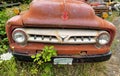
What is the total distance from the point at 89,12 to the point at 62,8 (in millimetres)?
488

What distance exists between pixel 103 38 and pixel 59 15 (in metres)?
0.85

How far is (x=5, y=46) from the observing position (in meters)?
5.68

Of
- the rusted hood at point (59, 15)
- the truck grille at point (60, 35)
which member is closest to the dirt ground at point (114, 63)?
the truck grille at point (60, 35)

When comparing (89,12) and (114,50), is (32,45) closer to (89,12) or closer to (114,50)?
(89,12)

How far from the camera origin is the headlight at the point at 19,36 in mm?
4359

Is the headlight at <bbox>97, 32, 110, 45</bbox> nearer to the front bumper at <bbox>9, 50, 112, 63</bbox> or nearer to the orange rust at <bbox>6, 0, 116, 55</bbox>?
the orange rust at <bbox>6, 0, 116, 55</bbox>

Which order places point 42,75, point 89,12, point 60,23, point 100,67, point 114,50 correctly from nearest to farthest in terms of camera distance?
point 60,23 → point 89,12 → point 42,75 → point 100,67 → point 114,50

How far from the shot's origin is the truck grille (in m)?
4.34

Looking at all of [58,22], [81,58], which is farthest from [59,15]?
[81,58]

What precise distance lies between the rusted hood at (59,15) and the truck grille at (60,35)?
0.12 metres

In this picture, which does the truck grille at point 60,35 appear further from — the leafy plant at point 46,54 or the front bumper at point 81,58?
the front bumper at point 81,58

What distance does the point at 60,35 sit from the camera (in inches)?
172

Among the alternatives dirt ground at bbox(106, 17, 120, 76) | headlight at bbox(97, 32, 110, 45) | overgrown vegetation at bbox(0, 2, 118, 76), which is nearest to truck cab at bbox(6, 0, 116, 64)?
headlight at bbox(97, 32, 110, 45)

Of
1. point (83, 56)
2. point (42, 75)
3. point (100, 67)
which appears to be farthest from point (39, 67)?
A: point (100, 67)
